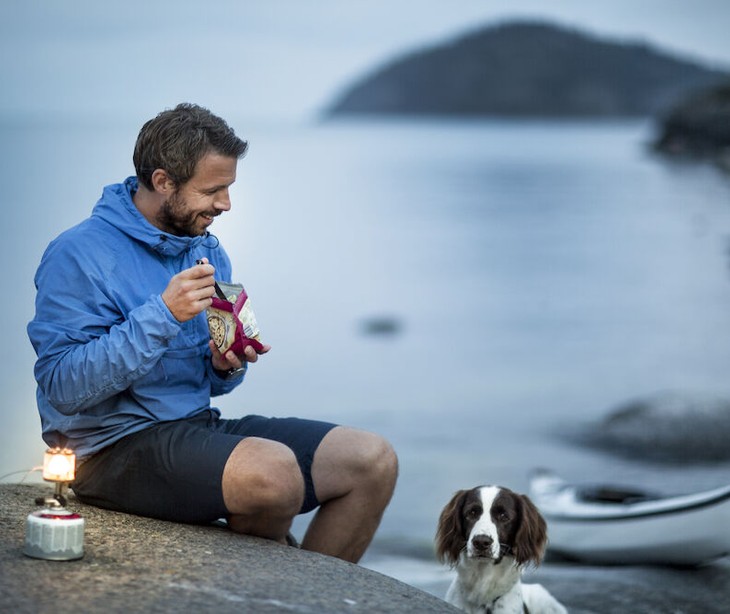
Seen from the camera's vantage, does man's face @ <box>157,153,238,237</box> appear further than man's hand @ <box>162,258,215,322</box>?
Yes

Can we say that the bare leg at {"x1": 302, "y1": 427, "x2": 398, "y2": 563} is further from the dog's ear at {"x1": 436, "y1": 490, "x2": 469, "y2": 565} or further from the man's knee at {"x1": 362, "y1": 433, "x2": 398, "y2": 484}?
the dog's ear at {"x1": 436, "y1": 490, "x2": 469, "y2": 565}

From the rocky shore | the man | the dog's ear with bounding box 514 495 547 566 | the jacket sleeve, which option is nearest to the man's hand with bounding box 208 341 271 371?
the man

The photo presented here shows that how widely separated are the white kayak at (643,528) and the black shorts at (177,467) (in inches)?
76.5

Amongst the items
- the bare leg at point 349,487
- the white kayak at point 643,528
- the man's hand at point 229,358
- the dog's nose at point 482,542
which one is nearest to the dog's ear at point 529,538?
the dog's nose at point 482,542

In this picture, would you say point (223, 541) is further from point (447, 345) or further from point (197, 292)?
point (447, 345)

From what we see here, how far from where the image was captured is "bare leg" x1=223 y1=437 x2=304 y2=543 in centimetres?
317

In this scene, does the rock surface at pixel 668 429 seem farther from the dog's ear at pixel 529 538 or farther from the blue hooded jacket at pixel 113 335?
the blue hooded jacket at pixel 113 335

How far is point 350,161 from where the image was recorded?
6.32 meters

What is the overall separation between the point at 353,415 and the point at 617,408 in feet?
3.75

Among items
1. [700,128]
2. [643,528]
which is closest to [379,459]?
[643,528]

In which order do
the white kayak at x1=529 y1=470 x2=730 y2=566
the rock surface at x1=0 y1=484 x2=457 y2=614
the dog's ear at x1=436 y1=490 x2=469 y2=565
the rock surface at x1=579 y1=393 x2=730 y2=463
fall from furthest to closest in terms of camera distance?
the rock surface at x1=579 y1=393 x2=730 y2=463 < the white kayak at x1=529 y1=470 x2=730 y2=566 < the dog's ear at x1=436 y1=490 x2=469 y2=565 < the rock surface at x1=0 y1=484 x2=457 y2=614

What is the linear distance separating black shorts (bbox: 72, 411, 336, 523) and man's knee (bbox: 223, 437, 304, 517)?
27 millimetres

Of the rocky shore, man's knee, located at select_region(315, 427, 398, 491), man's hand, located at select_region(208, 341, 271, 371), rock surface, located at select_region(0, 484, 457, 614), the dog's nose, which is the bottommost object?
rock surface, located at select_region(0, 484, 457, 614)

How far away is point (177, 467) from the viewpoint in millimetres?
3217
